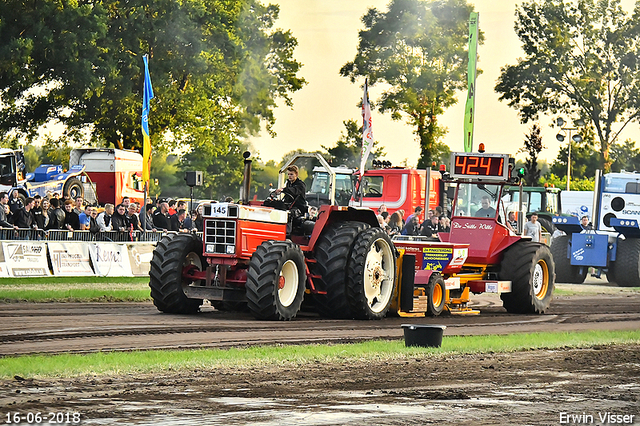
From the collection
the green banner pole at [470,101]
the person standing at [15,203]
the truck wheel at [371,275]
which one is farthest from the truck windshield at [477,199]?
the person standing at [15,203]

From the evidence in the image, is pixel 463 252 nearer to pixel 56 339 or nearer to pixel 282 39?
pixel 56 339

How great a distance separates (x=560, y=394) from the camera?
897cm

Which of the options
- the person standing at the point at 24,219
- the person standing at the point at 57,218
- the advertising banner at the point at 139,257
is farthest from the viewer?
the advertising banner at the point at 139,257

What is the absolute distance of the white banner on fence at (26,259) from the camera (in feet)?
71.1

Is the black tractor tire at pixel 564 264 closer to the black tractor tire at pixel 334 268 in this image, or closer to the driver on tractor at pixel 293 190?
the black tractor tire at pixel 334 268

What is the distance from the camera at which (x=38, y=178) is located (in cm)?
3859

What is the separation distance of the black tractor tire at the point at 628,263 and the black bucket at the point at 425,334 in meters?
16.5

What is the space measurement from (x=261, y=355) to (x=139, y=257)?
1449 centimetres

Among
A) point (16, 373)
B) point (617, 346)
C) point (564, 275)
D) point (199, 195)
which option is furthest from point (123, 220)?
point (199, 195)

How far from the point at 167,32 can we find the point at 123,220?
22.2 m

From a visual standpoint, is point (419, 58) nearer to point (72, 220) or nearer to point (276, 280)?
point (72, 220)

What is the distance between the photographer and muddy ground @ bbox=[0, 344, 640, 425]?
24.6ft

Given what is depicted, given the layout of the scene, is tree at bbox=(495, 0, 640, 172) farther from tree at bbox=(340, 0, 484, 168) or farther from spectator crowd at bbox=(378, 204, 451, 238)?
spectator crowd at bbox=(378, 204, 451, 238)

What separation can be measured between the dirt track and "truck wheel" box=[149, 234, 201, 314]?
1.92 ft
